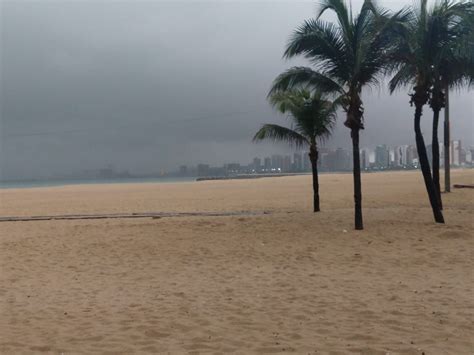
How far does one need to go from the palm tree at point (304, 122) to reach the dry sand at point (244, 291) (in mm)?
4954

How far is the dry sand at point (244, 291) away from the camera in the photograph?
4113 millimetres

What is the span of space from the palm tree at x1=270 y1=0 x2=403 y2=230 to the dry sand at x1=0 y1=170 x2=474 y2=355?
2.77 meters

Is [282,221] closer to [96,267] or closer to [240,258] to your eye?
[240,258]

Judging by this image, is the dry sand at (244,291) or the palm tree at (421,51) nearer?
the dry sand at (244,291)

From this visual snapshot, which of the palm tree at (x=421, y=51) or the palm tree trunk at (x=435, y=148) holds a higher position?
the palm tree at (x=421, y=51)

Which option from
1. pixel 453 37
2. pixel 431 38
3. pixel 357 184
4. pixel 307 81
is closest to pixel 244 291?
pixel 357 184

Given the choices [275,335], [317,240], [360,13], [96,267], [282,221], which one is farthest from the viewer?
[282,221]

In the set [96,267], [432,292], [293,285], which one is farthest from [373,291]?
[96,267]

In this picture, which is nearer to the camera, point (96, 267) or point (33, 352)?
point (33, 352)

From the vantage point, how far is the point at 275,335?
13.8ft

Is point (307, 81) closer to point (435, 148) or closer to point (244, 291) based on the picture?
point (435, 148)

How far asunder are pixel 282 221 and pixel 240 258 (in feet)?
16.2

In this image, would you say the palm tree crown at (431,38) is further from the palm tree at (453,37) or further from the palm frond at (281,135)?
the palm frond at (281,135)

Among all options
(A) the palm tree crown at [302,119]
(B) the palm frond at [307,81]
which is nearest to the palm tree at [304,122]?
(A) the palm tree crown at [302,119]
